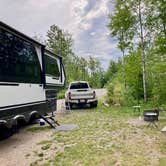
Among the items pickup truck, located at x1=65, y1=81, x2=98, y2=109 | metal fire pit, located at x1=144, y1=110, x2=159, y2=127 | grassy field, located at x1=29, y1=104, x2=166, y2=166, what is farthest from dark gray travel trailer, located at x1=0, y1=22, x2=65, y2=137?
pickup truck, located at x1=65, y1=81, x2=98, y2=109

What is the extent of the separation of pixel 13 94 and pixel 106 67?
203 feet

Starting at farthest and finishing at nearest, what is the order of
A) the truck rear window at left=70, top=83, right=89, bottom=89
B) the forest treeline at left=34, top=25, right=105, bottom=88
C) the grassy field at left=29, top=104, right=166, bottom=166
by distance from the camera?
the forest treeline at left=34, top=25, right=105, bottom=88 → the truck rear window at left=70, top=83, right=89, bottom=89 → the grassy field at left=29, top=104, right=166, bottom=166

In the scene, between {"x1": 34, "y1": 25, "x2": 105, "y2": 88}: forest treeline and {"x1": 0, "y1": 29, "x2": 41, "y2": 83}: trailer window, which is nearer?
{"x1": 0, "y1": 29, "x2": 41, "y2": 83}: trailer window

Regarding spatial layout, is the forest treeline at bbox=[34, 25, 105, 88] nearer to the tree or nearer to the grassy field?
the tree

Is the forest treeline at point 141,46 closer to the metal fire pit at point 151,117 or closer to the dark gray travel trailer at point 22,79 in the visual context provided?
the metal fire pit at point 151,117

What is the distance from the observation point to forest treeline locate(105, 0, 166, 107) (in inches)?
553

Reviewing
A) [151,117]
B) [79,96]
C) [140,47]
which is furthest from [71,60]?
[151,117]

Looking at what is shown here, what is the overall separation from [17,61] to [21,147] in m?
2.17

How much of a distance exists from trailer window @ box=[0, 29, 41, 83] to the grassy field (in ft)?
6.04

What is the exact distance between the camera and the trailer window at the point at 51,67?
9913 millimetres

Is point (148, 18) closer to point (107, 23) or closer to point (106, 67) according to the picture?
point (107, 23)

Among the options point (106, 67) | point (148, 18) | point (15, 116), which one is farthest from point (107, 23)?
point (106, 67)

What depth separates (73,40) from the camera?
35875 millimetres

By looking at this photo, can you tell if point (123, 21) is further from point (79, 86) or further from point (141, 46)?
point (79, 86)
